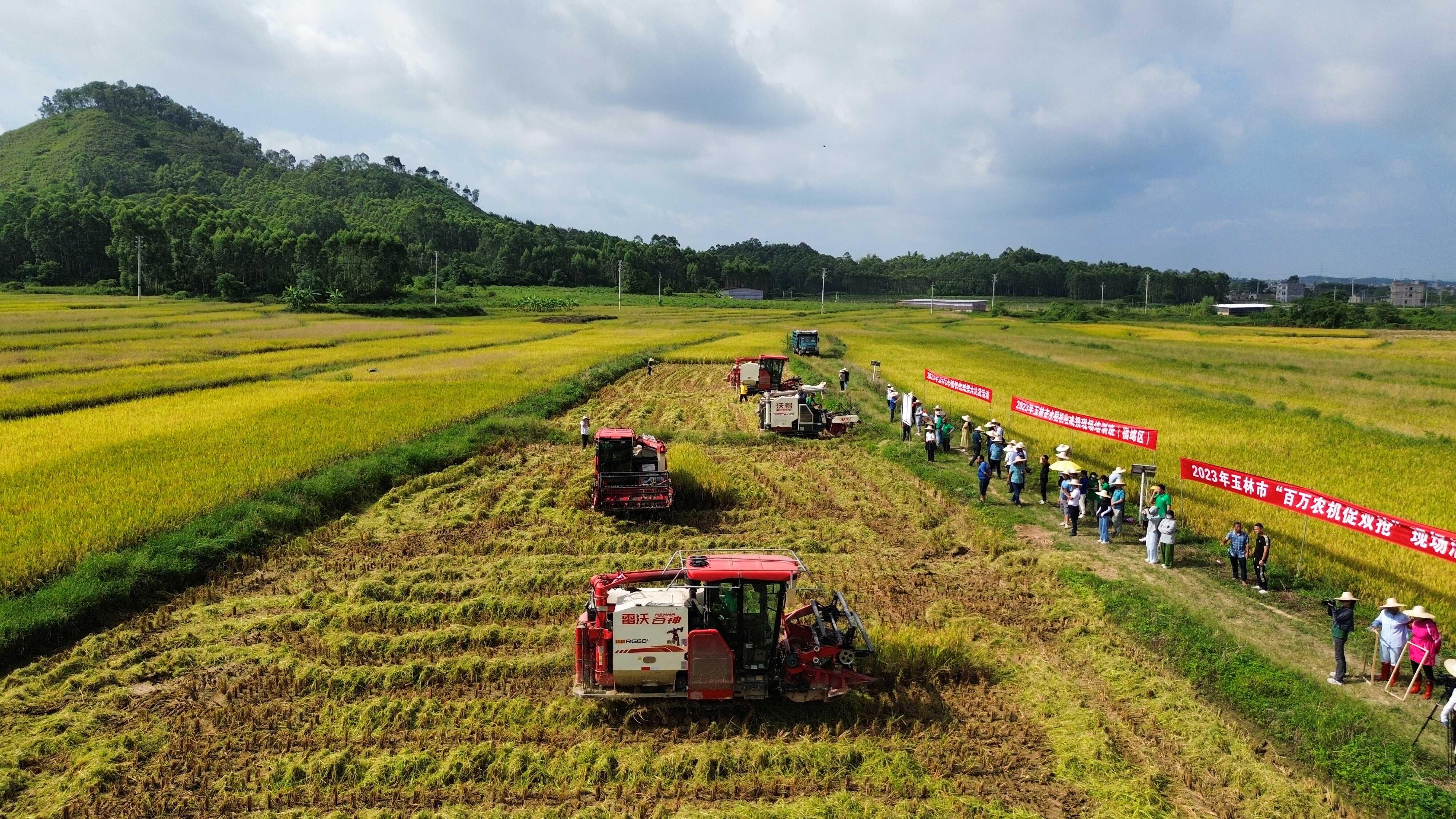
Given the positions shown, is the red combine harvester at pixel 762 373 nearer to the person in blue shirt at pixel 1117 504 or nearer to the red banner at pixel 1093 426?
the red banner at pixel 1093 426

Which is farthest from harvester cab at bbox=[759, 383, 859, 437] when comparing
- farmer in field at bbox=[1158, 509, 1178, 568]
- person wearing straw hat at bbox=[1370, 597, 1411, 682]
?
person wearing straw hat at bbox=[1370, 597, 1411, 682]

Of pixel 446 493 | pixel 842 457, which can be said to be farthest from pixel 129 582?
pixel 842 457

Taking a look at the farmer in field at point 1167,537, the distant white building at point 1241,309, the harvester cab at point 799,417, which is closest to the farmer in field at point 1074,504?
the farmer in field at point 1167,537

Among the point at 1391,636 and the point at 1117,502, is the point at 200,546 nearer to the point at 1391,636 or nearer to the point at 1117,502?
the point at 1117,502

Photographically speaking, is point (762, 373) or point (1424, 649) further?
point (762, 373)

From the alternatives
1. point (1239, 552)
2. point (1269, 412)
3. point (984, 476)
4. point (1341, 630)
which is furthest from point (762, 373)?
point (1341, 630)

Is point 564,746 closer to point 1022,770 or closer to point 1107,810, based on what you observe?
point 1022,770

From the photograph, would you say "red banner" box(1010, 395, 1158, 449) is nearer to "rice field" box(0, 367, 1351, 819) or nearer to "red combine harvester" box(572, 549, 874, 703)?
"rice field" box(0, 367, 1351, 819)
